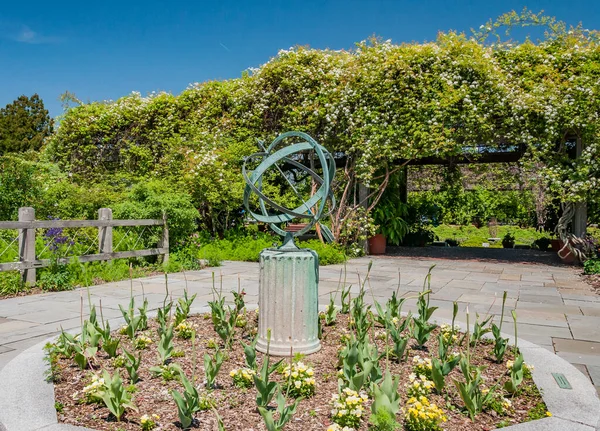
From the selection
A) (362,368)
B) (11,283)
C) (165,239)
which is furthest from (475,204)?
(362,368)

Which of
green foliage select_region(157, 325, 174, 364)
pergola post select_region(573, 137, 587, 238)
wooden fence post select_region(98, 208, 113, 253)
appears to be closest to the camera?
green foliage select_region(157, 325, 174, 364)

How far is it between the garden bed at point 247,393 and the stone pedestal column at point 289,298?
143 mm

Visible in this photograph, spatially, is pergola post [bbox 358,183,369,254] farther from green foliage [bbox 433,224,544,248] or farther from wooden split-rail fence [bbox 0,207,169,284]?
green foliage [bbox 433,224,544,248]

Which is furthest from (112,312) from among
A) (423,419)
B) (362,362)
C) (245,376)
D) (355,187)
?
(355,187)

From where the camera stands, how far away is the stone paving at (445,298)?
391 centimetres

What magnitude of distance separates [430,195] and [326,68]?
7.83 meters

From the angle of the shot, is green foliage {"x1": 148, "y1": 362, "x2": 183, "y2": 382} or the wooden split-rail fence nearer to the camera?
green foliage {"x1": 148, "y1": 362, "x2": 183, "y2": 382}

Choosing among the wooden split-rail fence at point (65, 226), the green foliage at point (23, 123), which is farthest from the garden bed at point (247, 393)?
the green foliage at point (23, 123)

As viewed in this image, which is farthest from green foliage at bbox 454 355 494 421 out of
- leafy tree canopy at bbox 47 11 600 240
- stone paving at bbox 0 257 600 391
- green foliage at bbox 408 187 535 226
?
green foliage at bbox 408 187 535 226

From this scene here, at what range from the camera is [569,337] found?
4.00 m

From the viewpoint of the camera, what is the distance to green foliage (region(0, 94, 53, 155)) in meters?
29.9

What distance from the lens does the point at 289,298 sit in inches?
128

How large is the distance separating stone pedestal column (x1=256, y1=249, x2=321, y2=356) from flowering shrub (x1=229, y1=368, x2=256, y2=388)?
57 centimetres

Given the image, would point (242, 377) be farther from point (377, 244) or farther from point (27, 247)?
point (377, 244)
